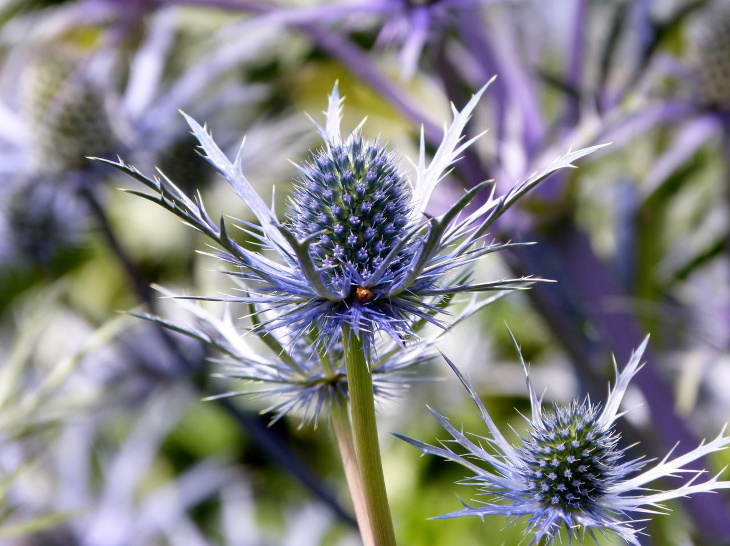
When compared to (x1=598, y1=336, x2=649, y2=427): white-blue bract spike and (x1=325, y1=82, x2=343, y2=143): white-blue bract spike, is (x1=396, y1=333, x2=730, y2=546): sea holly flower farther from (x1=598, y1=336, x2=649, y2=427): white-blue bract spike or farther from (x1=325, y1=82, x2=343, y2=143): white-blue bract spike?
(x1=325, y1=82, x2=343, y2=143): white-blue bract spike

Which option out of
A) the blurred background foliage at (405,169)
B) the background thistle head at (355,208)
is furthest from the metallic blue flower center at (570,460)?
the blurred background foliage at (405,169)

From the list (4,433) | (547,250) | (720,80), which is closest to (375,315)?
(4,433)

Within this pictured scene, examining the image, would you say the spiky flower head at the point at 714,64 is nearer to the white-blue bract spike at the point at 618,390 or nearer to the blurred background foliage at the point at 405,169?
the blurred background foliage at the point at 405,169

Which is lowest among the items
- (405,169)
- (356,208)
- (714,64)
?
(356,208)

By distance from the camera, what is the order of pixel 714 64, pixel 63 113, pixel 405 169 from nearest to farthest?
pixel 714 64 < pixel 63 113 < pixel 405 169

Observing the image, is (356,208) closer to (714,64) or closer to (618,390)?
(618,390)

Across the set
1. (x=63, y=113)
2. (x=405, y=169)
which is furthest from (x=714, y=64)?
(x=63, y=113)

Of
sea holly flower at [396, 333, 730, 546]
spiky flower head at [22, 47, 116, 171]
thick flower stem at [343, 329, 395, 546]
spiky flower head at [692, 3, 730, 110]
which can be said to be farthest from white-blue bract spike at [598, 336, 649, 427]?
spiky flower head at [22, 47, 116, 171]

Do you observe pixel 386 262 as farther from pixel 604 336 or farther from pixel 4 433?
pixel 604 336
